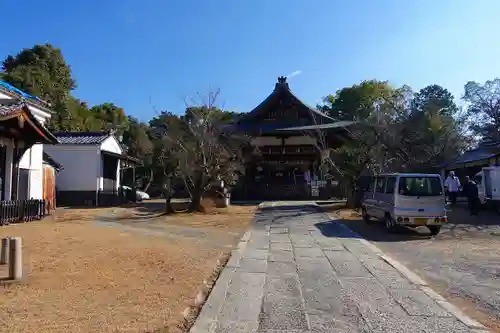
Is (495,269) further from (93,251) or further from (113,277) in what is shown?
Result: (93,251)

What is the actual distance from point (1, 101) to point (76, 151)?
32.3 ft

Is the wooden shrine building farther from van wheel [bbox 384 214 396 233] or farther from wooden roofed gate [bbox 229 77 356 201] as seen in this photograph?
van wheel [bbox 384 214 396 233]

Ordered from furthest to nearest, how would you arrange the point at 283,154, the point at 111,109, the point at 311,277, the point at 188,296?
the point at 111,109 → the point at 283,154 → the point at 311,277 → the point at 188,296

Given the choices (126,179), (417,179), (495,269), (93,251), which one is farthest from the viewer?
(126,179)

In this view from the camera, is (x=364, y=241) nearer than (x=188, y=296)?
No

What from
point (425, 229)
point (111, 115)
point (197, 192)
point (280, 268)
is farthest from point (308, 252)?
point (111, 115)

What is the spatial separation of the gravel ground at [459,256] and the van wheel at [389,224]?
0.20 meters

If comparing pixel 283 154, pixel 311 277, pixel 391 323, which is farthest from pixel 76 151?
pixel 391 323

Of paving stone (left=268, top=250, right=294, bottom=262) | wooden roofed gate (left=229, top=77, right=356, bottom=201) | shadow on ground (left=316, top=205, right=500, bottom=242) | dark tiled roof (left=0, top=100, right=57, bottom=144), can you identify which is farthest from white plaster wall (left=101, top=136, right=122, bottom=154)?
paving stone (left=268, top=250, right=294, bottom=262)

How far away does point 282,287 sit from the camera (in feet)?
21.1

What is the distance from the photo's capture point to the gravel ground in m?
6.00

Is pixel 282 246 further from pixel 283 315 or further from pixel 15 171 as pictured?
pixel 15 171

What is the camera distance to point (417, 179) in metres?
13.0

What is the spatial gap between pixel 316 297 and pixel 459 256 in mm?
5166
